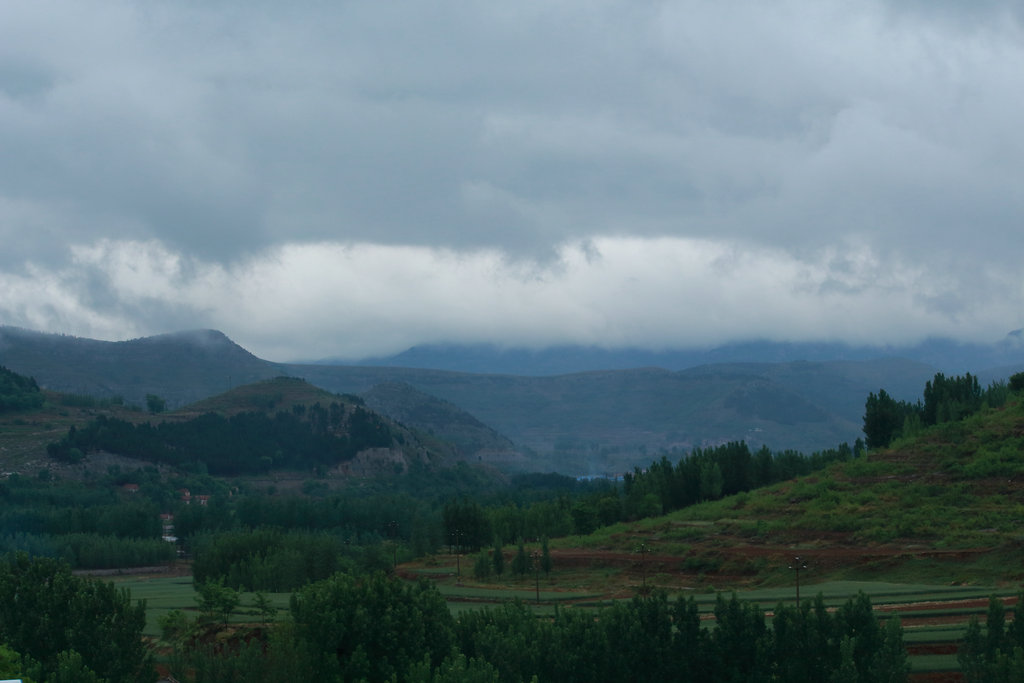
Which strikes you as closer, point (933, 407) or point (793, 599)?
point (793, 599)

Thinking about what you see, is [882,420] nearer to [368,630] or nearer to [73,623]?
[368,630]

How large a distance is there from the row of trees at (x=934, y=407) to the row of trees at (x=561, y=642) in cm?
7619

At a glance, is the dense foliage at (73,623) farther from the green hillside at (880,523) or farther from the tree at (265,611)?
the green hillside at (880,523)

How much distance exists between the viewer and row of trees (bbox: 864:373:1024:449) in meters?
116

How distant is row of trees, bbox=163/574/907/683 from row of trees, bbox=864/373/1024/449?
76.2m

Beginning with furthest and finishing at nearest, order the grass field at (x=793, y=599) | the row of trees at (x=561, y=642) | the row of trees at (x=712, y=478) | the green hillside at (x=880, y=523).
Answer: the row of trees at (x=712, y=478)
the green hillside at (x=880, y=523)
the grass field at (x=793, y=599)
the row of trees at (x=561, y=642)

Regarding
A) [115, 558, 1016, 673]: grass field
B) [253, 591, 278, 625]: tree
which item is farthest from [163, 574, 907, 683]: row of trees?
[253, 591, 278, 625]: tree

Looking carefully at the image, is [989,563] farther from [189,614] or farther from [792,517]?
[189,614]

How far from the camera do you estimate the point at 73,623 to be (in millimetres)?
46688

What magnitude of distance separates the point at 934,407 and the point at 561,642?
95.3 m

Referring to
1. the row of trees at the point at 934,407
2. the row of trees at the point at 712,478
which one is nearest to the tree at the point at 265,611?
the row of trees at the point at 712,478

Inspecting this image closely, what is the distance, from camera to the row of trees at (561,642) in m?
42.4

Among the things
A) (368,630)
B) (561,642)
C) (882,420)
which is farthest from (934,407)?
(368,630)

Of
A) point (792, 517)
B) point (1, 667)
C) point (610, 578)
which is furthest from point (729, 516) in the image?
point (1, 667)
